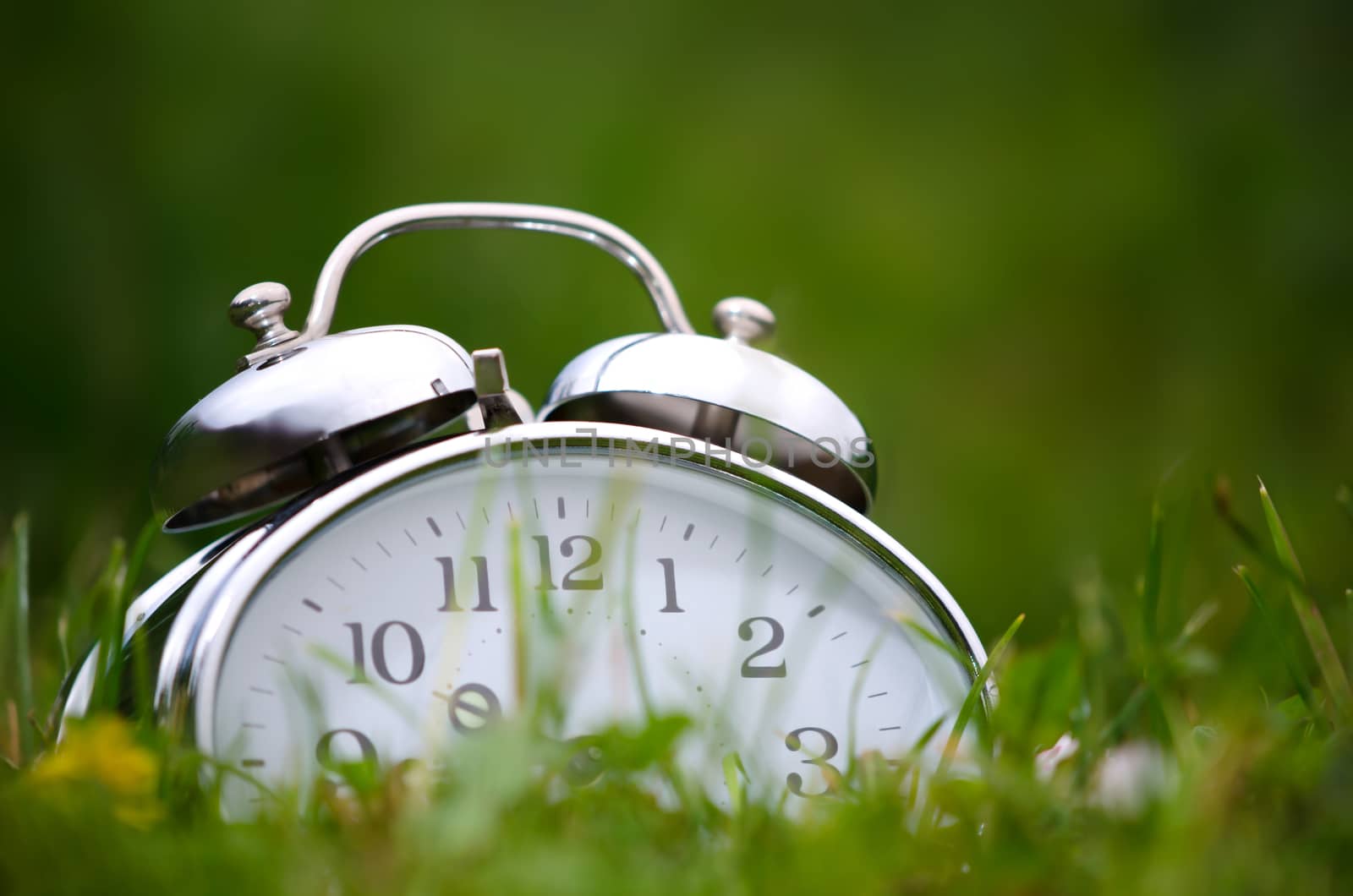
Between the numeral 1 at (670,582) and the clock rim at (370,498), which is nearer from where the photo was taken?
the clock rim at (370,498)

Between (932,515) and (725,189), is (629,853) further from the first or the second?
(725,189)

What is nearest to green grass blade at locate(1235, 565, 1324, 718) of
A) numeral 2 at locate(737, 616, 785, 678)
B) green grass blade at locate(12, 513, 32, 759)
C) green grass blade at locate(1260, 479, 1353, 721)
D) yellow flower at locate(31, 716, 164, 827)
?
green grass blade at locate(1260, 479, 1353, 721)

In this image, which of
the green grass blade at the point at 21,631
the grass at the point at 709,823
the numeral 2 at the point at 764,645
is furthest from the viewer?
the green grass blade at the point at 21,631

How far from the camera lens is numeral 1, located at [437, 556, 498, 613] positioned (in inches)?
34.4

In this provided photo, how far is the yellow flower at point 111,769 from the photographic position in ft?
2.16

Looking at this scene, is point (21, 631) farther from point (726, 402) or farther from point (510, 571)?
point (726, 402)

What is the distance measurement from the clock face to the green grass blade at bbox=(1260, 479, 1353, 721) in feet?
0.82

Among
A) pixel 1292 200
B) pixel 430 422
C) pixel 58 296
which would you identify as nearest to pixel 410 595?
pixel 430 422

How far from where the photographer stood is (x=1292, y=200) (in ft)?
8.86

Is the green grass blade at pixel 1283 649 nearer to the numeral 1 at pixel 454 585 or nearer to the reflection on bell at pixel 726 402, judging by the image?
the reflection on bell at pixel 726 402

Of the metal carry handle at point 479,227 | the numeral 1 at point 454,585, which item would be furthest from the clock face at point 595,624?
the metal carry handle at point 479,227

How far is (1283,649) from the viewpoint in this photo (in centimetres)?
91

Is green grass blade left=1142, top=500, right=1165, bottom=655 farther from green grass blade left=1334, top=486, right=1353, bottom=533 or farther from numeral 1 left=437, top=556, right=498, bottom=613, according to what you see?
numeral 1 left=437, top=556, right=498, bottom=613

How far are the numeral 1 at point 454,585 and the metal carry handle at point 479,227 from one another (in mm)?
235
